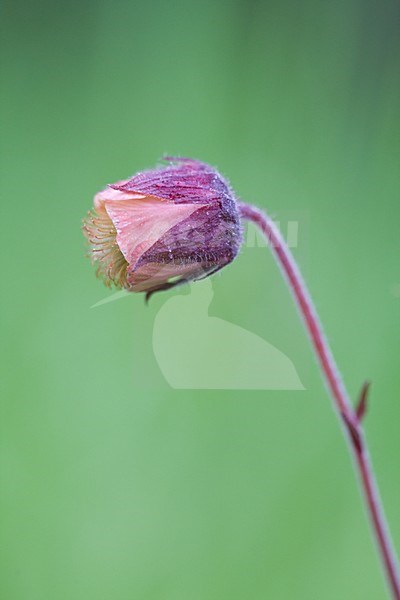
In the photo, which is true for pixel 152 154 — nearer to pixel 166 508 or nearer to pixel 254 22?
pixel 254 22

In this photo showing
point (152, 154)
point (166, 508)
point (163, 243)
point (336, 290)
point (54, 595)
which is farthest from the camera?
point (152, 154)

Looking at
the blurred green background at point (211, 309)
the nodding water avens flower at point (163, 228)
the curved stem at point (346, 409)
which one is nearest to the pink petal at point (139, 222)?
the nodding water avens flower at point (163, 228)

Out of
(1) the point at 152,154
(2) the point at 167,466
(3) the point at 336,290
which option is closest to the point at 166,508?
(2) the point at 167,466

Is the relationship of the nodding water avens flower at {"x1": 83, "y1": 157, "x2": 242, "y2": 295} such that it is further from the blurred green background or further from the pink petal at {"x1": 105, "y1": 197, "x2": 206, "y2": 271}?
the blurred green background

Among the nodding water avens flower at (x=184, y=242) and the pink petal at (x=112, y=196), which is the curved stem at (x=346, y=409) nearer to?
the nodding water avens flower at (x=184, y=242)

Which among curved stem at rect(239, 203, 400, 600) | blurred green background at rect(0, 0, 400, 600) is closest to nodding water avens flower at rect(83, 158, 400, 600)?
Answer: curved stem at rect(239, 203, 400, 600)

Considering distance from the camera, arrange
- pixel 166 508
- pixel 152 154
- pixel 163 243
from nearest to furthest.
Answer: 1. pixel 163 243
2. pixel 166 508
3. pixel 152 154

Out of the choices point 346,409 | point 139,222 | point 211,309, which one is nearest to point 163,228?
point 139,222

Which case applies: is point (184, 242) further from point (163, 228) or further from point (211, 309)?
point (211, 309)
